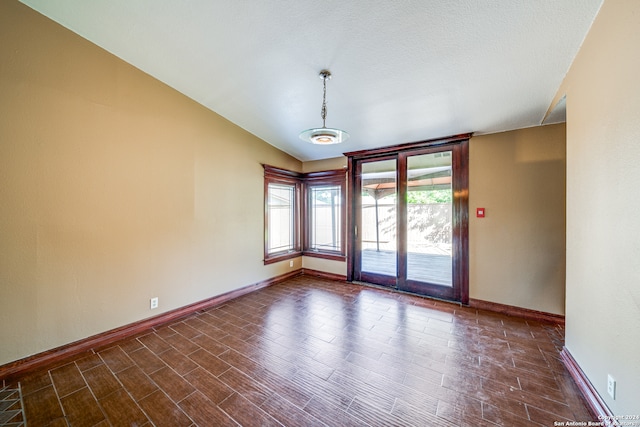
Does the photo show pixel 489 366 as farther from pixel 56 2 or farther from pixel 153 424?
pixel 56 2

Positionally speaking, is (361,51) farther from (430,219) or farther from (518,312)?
(518,312)

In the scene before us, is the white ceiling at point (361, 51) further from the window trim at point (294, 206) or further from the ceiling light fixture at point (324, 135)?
the window trim at point (294, 206)

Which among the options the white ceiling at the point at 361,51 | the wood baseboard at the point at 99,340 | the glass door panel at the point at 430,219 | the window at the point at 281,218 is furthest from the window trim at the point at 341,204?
the wood baseboard at the point at 99,340

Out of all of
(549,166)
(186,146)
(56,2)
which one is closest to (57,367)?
(186,146)

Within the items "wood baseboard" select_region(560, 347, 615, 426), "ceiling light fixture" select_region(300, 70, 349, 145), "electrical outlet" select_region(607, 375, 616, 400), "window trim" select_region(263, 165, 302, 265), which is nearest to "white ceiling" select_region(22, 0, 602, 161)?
"ceiling light fixture" select_region(300, 70, 349, 145)

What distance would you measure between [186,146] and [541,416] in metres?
4.42

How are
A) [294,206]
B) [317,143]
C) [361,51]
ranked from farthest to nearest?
[294,206] → [317,143] → [361,51]

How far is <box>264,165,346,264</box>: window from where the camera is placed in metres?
4.63

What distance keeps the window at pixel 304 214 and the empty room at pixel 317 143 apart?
711mm

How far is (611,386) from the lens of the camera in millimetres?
1502

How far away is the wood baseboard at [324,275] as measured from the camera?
4.76 metres

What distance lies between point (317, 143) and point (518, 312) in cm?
348

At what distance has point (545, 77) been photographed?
2.28 metres

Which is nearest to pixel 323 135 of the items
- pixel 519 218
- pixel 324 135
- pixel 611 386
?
pixel 324 135
